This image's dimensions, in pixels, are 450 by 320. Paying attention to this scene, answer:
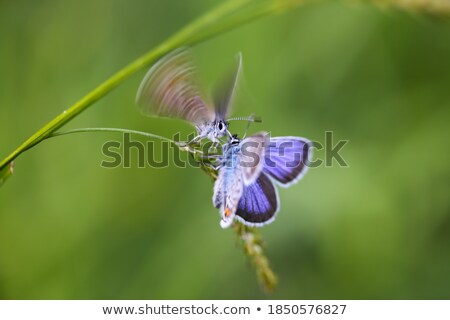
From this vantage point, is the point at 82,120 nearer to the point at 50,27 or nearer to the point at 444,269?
the point at 50,27

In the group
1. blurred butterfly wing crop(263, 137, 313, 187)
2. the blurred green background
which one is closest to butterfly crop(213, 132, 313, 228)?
blurred butterfly wing crop(263, 137, 313, 187)

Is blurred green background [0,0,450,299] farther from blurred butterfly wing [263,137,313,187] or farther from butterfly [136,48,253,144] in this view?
butterfly [136,48,253,144]

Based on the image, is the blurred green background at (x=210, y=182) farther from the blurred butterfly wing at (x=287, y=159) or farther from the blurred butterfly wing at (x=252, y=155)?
the blurred butterfly wing at (x=252, y=155)

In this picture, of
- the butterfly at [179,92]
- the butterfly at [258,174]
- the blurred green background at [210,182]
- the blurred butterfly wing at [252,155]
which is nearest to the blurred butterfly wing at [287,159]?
the butterfly at [258,174]

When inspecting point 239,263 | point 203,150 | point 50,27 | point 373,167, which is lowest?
point 239,263
